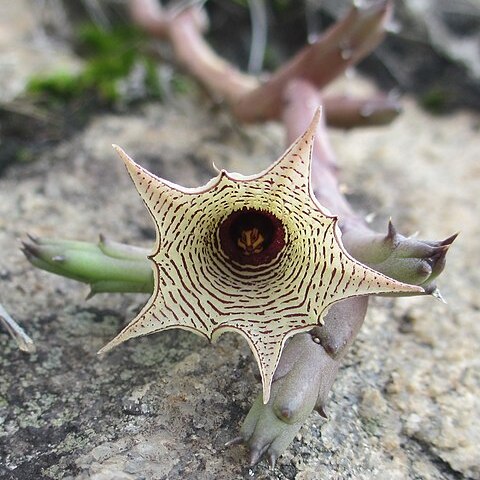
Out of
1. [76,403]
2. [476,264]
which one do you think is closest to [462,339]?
[476,264]

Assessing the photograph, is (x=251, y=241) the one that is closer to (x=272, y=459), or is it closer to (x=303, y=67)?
(x=272, y=459)

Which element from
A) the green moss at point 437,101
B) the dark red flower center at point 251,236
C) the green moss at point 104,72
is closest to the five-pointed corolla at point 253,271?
the dark red flower center at point 251,236

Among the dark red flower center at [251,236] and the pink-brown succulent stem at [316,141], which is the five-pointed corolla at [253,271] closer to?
the dark red flower center at [251,236]

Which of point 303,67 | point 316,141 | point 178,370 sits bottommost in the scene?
point 178,370

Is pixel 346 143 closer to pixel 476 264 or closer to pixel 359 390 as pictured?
pixel 476 264

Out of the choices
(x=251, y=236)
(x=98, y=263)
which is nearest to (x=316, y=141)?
(x=251, y=236)

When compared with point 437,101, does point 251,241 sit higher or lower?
lower

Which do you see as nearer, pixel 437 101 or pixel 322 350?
pixel 322 350
